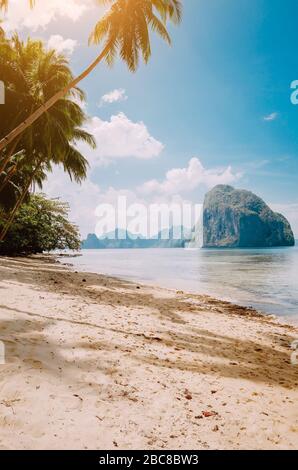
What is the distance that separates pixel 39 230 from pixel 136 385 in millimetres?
32233

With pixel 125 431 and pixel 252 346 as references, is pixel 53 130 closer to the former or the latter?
pixel 252 346

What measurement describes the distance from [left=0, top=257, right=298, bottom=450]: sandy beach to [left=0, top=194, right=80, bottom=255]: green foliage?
82.2 feet

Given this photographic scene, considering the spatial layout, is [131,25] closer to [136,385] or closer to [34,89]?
[34,89]

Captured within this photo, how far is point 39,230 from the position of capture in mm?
33500

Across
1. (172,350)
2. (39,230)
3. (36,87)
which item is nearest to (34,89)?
(36,87)

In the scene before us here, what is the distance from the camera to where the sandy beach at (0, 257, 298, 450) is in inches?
108

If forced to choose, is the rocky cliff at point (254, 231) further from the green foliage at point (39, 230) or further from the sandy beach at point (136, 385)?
the sandy beach at point (136, 385)

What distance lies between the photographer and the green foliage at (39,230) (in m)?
30.1

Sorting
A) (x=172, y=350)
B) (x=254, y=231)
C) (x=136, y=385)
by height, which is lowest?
(x=172, y=350)

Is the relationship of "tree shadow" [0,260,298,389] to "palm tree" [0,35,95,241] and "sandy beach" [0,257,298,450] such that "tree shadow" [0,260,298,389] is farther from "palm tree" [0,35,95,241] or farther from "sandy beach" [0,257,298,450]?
"palm tree" [0,35,95,241]

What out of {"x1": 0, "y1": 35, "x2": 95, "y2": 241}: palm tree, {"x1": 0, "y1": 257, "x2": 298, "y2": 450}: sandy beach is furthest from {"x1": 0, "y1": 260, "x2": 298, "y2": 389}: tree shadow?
{"x1": 0, "y1": 35, "x2": 95, "y2": 241}: palm tree

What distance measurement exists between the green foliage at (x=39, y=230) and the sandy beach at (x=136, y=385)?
25.1 meters

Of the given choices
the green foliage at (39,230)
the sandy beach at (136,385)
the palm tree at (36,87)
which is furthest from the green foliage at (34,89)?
the green foliage at (39,230)

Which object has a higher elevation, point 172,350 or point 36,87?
point 36,87
